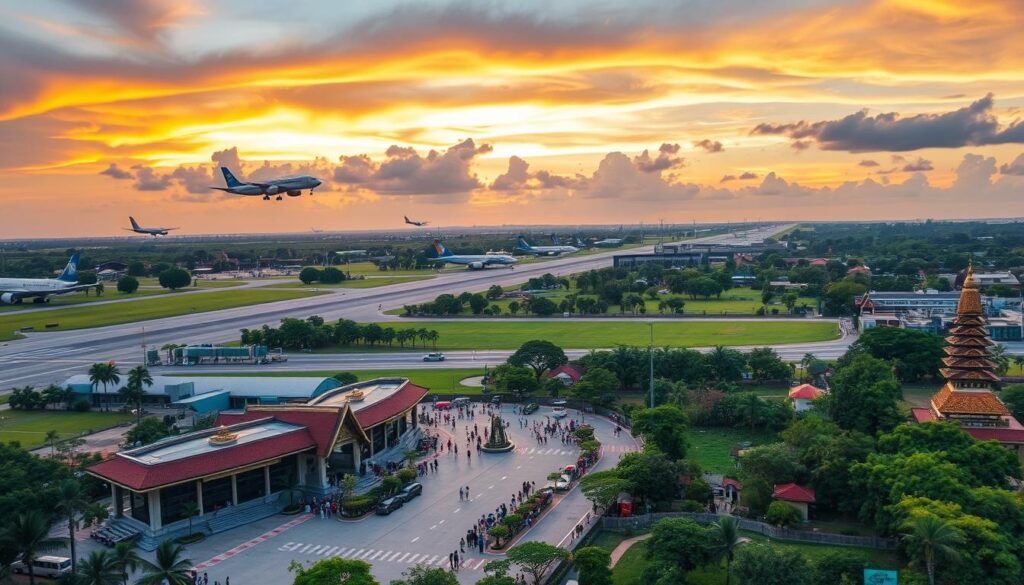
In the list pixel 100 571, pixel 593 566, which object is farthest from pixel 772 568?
pixel 100 571

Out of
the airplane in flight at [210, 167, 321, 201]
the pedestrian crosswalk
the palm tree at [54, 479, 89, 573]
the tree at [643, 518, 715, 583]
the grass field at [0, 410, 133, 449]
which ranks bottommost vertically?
the pedestrian crosswalk

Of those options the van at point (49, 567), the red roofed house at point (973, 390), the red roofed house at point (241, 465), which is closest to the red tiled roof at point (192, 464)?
the red roofed house at point (241, 465)

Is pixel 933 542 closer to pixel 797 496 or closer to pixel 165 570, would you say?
pixel 797 496

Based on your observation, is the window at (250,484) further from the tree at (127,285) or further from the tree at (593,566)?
the tree at (127,285)

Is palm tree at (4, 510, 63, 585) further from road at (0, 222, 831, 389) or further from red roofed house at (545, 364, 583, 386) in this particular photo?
road at (0, 222, 831, 389)

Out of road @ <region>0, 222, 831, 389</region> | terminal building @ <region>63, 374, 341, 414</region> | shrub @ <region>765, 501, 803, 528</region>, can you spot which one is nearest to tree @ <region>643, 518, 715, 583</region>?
shrub @ <region>765, 501, 803, 528</region>

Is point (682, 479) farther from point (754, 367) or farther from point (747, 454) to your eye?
point (754, 367)

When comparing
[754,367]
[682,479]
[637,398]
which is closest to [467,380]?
[637,398]
